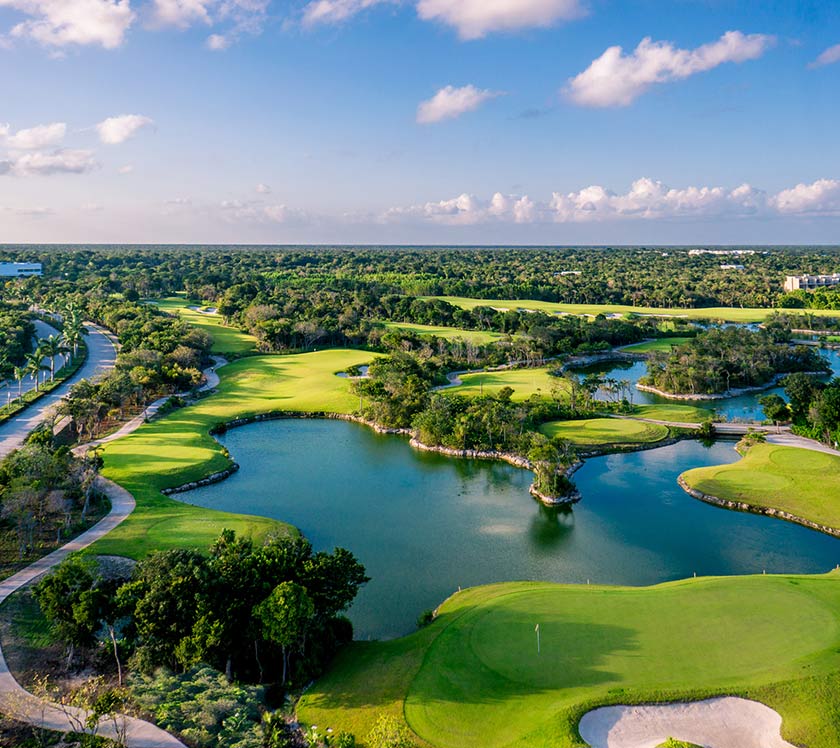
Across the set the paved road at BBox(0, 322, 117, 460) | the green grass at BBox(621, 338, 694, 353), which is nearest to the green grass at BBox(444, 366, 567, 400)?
the green grass at BBox(621, 338, 694, 353)

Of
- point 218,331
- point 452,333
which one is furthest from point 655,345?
point 218,331

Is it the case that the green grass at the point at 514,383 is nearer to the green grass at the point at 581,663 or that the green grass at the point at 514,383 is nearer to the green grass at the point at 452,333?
the green grass at the point at 452,333

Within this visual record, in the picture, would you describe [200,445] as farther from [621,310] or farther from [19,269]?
[19,269]

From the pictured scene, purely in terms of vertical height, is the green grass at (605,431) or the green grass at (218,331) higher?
the green grass at (218,331)

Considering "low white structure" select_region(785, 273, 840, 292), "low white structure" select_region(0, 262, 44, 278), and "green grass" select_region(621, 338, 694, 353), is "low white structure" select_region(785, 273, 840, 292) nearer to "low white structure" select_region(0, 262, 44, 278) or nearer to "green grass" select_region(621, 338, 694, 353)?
"green grass" select_region(621, 338, 694, 353)

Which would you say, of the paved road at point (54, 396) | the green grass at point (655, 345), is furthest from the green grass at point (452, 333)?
the paved road at point (54, 396)

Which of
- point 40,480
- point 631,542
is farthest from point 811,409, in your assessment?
point 40,480
